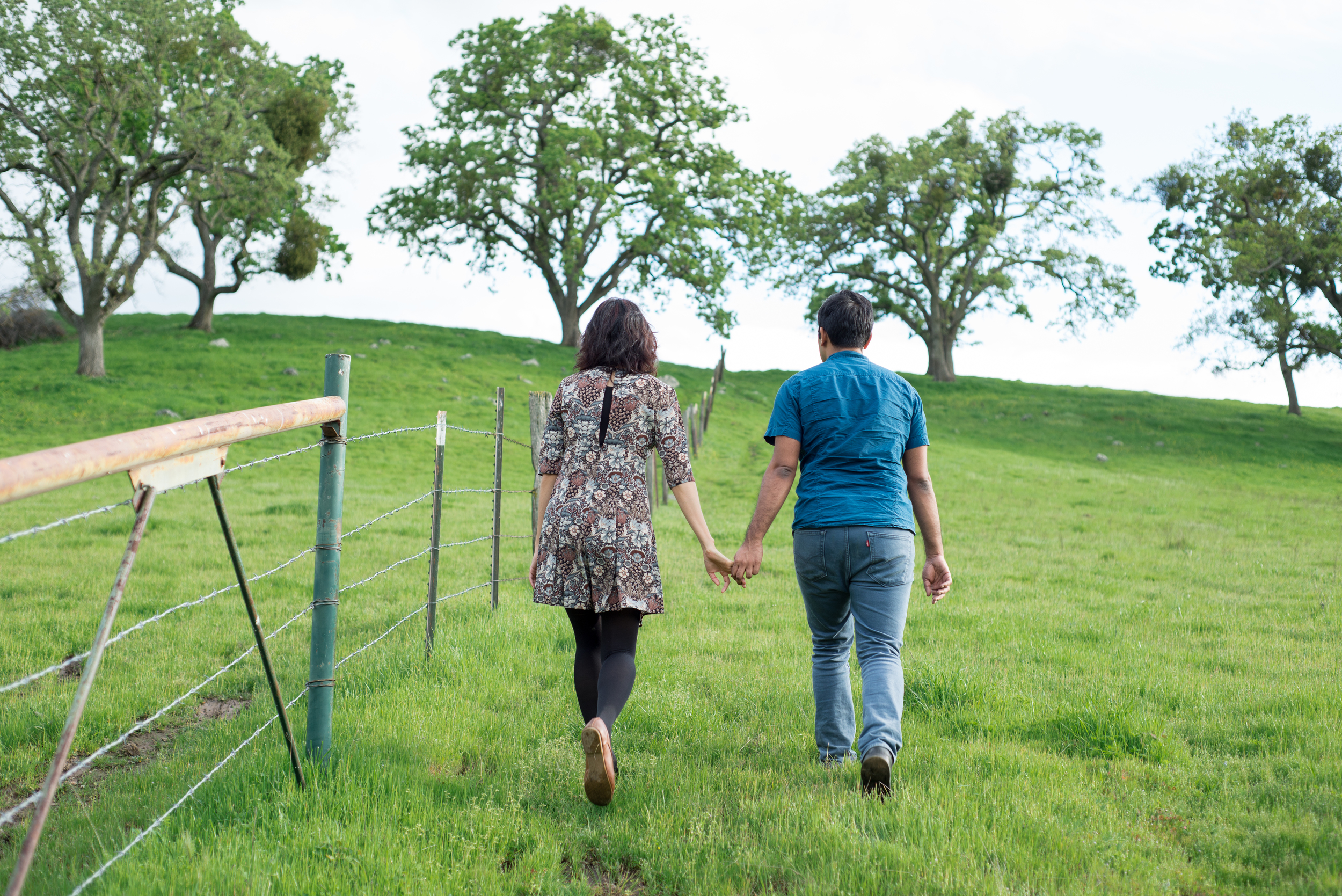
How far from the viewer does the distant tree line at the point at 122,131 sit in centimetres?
2570

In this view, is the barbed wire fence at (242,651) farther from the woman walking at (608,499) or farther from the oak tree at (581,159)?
the oak tree at (581,159)

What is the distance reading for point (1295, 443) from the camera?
33656 mm

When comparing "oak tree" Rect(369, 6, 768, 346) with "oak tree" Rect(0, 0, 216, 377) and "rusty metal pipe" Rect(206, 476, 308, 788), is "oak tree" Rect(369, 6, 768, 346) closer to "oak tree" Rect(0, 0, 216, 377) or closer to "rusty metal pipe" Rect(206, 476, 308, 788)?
"oak tree" Rect(0, 0, 216, 377)

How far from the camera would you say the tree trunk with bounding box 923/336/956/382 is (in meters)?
44.1

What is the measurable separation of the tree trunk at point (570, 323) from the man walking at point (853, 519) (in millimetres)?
35333

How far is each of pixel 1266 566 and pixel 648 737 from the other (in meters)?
10.3

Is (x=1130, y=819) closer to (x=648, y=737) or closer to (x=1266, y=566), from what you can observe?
(x=648, y=737)

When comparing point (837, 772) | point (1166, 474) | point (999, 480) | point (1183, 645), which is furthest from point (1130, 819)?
point (1166, 474)

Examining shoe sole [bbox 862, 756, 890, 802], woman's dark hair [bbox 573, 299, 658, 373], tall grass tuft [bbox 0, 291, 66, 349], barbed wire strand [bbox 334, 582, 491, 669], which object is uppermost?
tall grass tuft [bbox 0, 291, 66, 349]

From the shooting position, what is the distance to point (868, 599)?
12.7 feet

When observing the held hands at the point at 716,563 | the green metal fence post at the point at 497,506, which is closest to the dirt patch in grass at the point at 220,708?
the green metal fence post at the point at 497,506

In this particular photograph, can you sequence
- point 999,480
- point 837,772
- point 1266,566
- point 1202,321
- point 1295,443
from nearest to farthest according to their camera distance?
1. point 837,772
2. point 1266,566
3. point 999,480
4. point 1295,443
5. point 1202,321

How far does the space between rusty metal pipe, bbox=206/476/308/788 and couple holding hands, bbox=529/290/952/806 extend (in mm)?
1090

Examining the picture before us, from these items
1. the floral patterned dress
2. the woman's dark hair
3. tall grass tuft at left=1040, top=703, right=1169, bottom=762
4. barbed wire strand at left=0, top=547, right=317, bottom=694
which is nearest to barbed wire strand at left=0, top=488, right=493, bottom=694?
barbed wire strand at left=0, top=547, right=317, bottom=694
